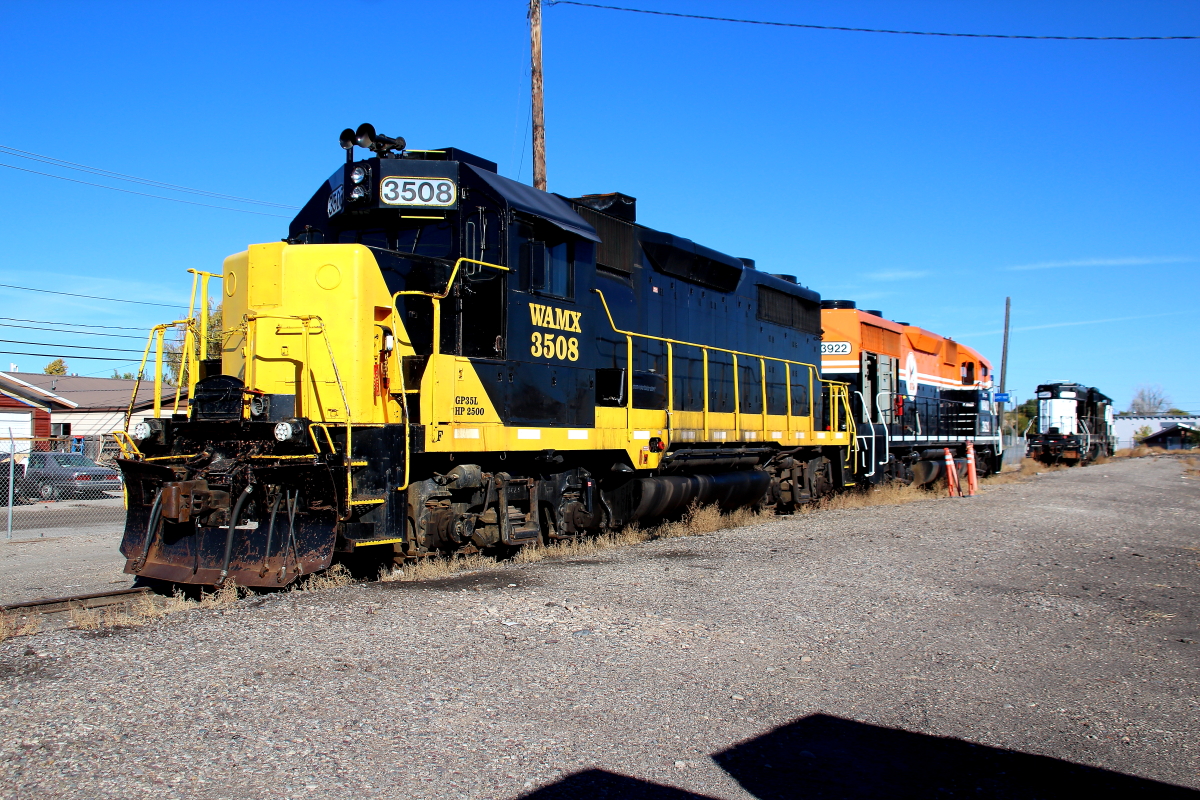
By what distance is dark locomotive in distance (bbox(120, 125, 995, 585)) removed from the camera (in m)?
6.46

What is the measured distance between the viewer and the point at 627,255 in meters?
10.3

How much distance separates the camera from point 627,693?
14.7 ft

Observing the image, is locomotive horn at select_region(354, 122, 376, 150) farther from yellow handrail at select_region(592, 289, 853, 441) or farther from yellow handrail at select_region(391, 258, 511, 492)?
yellow handrail at select_region(592, 289, 853, 441)

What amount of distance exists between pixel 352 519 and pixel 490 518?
5.51ft

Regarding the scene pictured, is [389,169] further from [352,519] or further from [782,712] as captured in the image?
[782,712]

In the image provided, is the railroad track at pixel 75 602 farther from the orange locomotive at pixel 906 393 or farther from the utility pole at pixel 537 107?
the orange locomotive at pixel 906 393

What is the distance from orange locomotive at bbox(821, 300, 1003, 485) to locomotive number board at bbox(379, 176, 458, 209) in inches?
418

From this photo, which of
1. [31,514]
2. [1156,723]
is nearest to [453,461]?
[1156,723]

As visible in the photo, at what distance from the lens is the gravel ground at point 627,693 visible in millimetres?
3504

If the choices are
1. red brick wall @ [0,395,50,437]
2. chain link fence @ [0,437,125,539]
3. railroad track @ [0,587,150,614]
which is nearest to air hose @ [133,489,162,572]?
railroad track @ [0,587,150,614]

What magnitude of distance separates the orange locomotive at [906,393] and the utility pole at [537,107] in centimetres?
623

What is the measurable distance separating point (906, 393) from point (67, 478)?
60.4 feet

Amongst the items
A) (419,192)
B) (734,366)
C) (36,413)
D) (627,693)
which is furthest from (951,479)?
(36,413)

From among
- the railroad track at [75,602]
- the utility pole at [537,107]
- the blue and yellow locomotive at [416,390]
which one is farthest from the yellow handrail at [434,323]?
the utility pole at [537,107]
